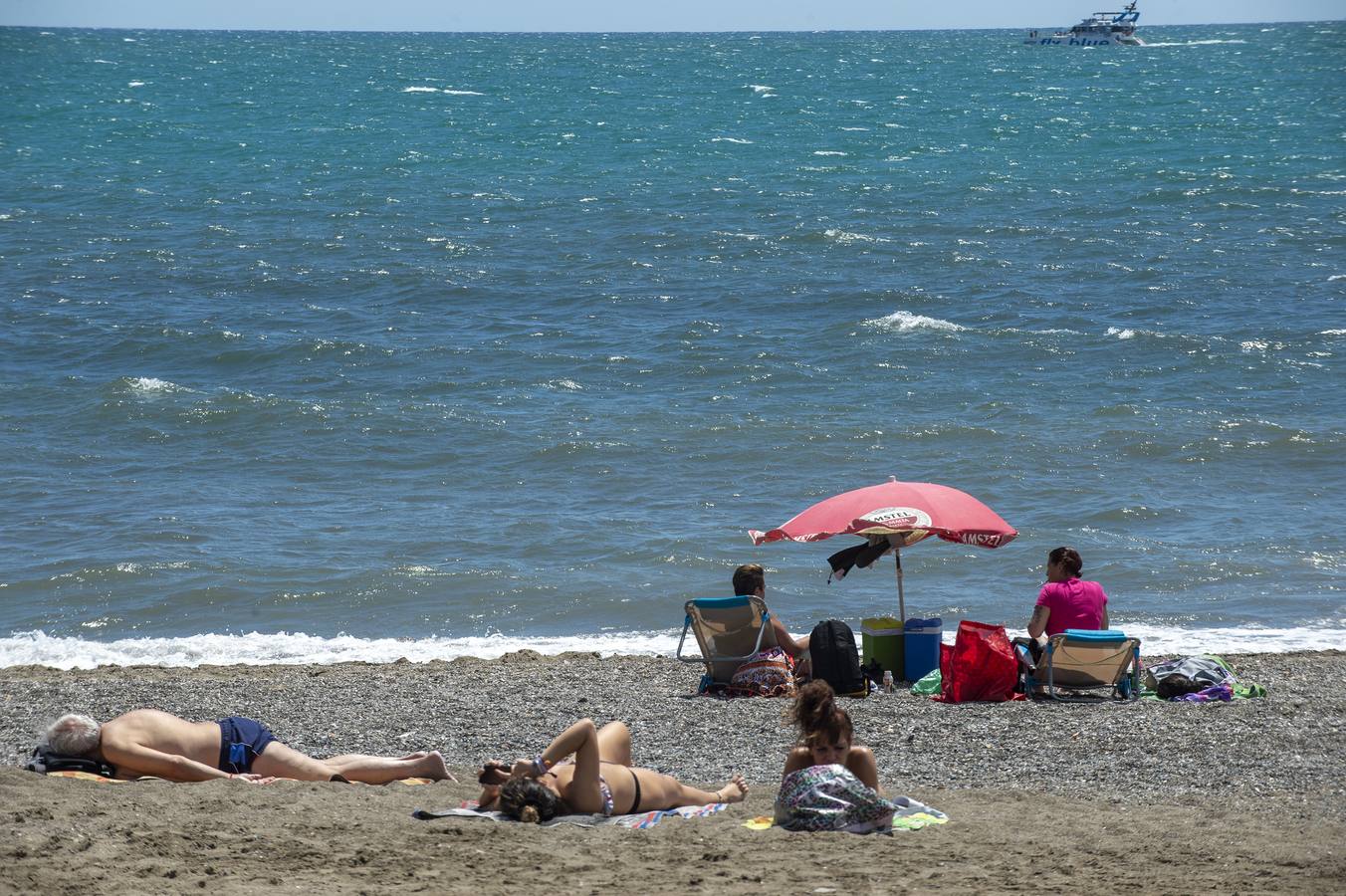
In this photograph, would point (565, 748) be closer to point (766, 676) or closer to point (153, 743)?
point (153, 743)

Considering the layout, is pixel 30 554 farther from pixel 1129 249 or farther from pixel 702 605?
pixel 1129 249

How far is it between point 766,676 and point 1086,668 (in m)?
1.96

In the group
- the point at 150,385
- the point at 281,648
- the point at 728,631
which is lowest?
the point at 281,648

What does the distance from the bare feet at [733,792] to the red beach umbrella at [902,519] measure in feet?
8.31

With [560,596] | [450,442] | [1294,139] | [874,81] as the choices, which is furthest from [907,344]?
[874,81]

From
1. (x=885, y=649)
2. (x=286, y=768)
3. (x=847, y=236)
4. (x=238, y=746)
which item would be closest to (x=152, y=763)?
(x=238, y=746)

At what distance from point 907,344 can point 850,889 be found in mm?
17701

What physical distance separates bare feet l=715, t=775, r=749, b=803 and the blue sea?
4739 mm

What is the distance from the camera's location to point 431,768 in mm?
7297

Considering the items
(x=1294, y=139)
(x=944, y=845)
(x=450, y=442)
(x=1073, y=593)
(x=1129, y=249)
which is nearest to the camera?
(x=944, y=845)

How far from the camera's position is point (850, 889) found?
5.27 m

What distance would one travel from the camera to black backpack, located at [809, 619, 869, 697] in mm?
9047

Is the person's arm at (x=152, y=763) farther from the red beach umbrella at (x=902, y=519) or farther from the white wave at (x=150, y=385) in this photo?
the white wave at (x=150, y=385)

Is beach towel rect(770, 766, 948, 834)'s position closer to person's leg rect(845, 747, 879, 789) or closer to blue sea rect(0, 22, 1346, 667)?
person's leg rect(845, 747, 879, 789)
